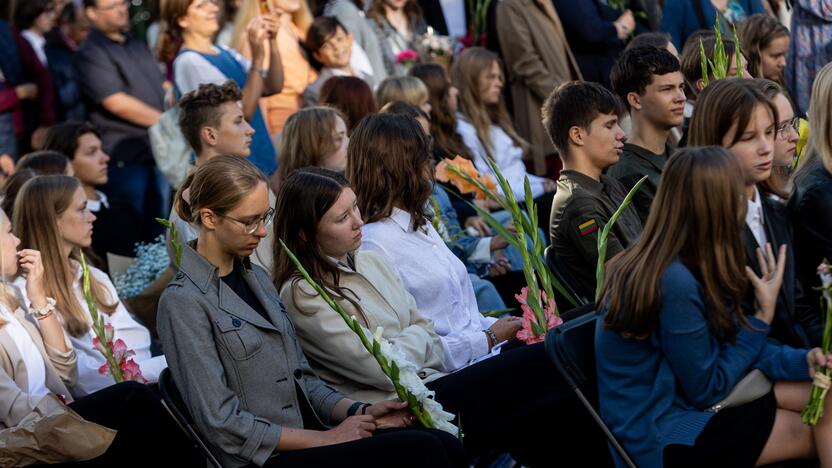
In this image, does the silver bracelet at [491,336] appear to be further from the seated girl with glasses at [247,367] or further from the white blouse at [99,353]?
the white blouse at [99,353]

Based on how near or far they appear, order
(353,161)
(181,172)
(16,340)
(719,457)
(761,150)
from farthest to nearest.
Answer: (181,172) → (353,161) → (16,340) → (761,150) → (719,457)

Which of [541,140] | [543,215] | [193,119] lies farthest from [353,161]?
[541,140]

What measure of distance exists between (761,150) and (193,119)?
8.97 feet

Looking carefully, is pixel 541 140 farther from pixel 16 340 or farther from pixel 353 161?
pixel 16 340

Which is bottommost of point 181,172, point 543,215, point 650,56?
point 543,215

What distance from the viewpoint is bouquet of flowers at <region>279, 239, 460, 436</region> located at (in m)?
3.57

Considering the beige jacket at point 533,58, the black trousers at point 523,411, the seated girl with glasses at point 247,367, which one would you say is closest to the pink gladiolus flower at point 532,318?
the black trousers at point 523,411

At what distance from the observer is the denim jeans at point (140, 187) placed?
24.3ft

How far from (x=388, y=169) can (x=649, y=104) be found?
4.41 feet

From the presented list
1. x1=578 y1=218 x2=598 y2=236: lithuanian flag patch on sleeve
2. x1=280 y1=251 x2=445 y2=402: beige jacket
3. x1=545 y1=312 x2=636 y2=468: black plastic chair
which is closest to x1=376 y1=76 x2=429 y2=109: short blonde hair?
x1=578 y1=218 x2=598 y2=236: lithuanian flag patch on sleeve

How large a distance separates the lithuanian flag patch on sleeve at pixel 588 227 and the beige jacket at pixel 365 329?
2.39 ft

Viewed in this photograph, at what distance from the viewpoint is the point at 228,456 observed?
3.55 m

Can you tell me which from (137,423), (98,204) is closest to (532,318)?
(137,423)

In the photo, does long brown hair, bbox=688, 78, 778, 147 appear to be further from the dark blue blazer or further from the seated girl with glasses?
the dark blue blazer
